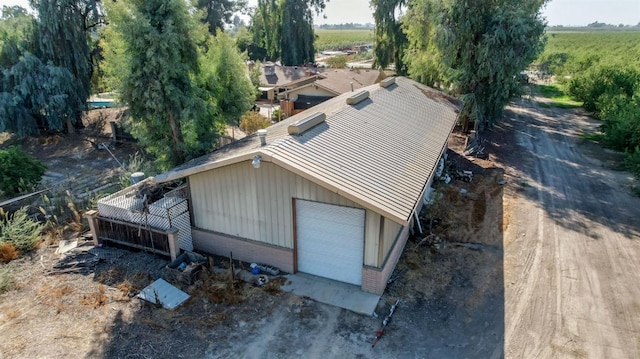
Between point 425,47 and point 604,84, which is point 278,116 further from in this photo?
point 604,84

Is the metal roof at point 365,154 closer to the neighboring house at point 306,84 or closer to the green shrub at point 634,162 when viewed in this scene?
the green shrub at point 634,162

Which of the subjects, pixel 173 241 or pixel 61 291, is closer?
pixel 61 291

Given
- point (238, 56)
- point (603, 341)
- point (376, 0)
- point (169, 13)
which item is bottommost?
point (603, 341)

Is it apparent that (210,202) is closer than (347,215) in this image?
No

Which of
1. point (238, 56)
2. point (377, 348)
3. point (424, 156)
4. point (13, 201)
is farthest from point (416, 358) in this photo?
point (13, 201)

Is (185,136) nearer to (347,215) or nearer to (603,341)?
(347,215)

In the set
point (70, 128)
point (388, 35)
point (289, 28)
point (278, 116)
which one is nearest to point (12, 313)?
point (70, 128)

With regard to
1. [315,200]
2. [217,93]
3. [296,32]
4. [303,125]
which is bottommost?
[315,200]

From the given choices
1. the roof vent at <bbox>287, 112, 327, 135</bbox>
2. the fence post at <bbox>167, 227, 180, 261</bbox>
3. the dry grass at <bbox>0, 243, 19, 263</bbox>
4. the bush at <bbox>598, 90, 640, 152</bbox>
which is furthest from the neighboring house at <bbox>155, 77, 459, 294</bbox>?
the bush at <bbox>598, 90, 640, 152</bbox>
